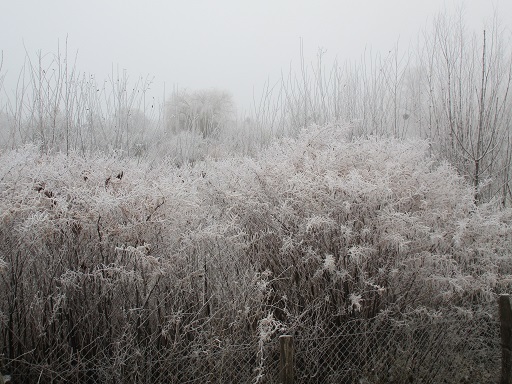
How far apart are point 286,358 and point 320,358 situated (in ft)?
2.68

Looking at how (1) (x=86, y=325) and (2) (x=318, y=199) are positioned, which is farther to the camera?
(2) (x=318, y=199)

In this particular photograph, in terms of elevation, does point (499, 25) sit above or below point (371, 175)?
above

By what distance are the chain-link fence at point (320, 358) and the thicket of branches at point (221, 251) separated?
1.9 inches

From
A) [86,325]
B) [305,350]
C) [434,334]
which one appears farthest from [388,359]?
[86,325]

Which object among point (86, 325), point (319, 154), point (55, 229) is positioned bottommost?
point (86, 325)

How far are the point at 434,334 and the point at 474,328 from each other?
60 centimetres

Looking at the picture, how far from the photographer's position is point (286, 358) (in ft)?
10.6

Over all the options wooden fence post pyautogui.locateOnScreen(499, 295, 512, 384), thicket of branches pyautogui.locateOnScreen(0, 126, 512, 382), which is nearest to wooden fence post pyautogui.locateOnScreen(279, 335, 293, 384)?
thicket of branches pyautogui.locateOnScreen(0, 126, 512, 382)

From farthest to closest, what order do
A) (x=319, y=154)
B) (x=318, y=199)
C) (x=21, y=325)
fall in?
(x=319, y=154) < (x=318, y=199) < (x=21, y=325)

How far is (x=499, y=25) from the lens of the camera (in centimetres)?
816

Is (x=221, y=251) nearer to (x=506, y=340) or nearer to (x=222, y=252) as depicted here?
(x=222, y=252)

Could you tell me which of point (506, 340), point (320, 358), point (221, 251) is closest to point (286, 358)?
point (320, 358)

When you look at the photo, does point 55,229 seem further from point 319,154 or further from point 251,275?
point 319,154

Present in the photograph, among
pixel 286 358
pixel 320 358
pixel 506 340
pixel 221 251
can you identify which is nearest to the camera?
pixel 286 358
